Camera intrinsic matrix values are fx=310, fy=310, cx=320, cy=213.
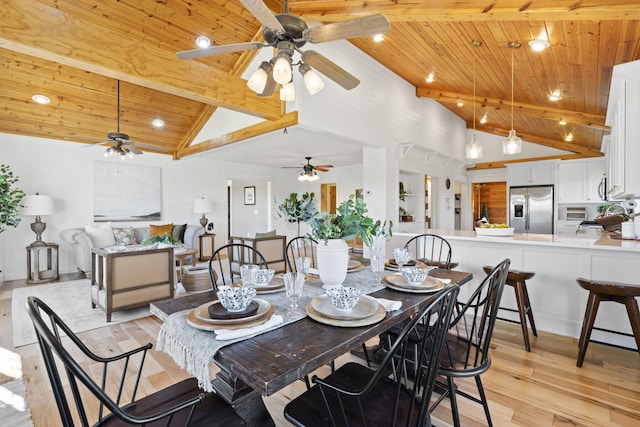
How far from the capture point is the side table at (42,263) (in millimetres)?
4977

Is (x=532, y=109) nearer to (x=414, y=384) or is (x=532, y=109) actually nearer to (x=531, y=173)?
(x=531, y=173)

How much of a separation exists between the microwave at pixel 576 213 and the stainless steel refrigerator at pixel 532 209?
346 mm

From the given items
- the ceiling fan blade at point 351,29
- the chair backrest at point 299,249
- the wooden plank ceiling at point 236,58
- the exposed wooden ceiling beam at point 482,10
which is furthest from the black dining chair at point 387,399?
the wooden plank ceiling at point 236,58

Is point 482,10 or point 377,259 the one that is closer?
point 377,259

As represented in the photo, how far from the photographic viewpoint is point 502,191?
10.1 metres

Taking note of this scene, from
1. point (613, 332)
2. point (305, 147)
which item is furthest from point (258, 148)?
point (613, 332)

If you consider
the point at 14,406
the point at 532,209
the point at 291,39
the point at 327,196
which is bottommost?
the point at 14,406

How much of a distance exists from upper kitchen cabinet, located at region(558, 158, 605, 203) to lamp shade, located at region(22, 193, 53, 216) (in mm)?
10013

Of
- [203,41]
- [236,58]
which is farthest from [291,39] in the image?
[236,58]

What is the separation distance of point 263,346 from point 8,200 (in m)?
5.65

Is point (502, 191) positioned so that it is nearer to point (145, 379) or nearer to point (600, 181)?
point (600, 181)

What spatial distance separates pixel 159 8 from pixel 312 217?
12.7ft

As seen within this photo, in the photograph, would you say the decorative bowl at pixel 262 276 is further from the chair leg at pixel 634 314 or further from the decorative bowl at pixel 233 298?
the chair leg at pixel 634 314

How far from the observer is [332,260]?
172 centimetres
